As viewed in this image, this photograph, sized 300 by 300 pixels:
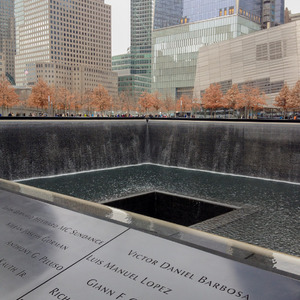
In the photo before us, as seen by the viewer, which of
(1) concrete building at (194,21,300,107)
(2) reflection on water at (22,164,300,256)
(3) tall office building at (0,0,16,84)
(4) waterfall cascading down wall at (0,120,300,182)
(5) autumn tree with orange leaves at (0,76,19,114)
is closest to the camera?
(2) reflection on water at (22,164,300,256)

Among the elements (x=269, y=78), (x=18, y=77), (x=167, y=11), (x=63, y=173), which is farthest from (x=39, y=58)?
(x=63, y=173)

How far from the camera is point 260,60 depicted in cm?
5144

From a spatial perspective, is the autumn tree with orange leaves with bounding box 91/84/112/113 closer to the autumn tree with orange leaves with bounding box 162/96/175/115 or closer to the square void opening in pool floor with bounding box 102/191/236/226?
the autumn tree with orange leaves with bounding box 162/96/175/115

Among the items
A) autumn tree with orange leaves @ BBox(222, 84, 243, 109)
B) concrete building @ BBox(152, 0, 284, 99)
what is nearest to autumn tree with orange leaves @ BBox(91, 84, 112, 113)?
autumn tree with orange leaves @ BBox(222, 84, 243, 109)

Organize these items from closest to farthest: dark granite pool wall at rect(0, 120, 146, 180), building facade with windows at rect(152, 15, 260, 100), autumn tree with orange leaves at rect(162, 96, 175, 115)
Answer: dark granite pool wall at rect(0, 120, 146, 180) < autumn tree with orange leaves at rect(162, 96, 175, 115) < building facade with windows at rect(152, 15, 260, 100)

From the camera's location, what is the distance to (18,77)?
128250mm

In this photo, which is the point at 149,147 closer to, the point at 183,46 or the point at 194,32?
the point at 183,46

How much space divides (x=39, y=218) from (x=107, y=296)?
1.34 metres

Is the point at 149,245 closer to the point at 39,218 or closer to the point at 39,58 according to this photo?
the point at 39,218

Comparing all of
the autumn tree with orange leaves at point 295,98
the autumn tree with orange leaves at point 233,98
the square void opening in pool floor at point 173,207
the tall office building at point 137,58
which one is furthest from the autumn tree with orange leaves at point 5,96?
the tall office building at point 137,58

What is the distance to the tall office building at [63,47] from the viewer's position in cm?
12119

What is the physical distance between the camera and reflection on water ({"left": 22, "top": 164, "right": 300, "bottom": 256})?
7.55m

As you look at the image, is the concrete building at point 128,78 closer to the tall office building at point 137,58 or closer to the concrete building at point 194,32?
the tall office building at point 137,58

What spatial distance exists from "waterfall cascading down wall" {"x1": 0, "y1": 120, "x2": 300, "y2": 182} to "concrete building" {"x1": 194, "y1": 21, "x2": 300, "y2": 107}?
105 ft
